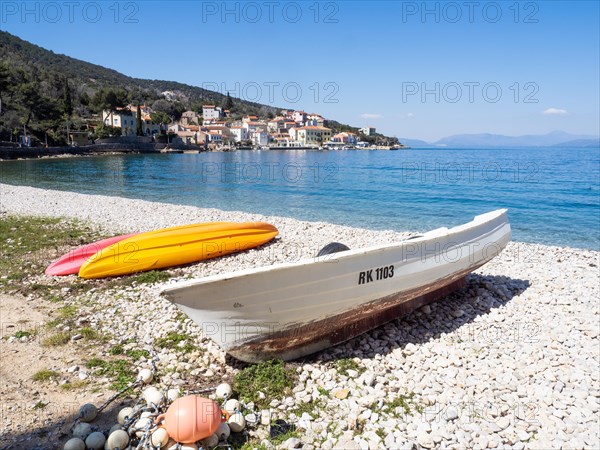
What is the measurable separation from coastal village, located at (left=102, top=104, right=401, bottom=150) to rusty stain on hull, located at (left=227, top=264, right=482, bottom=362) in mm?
96219

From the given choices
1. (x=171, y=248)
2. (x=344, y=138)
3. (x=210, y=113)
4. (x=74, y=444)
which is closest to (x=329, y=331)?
(x=74, y=444)

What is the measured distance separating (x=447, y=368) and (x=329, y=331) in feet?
5.09

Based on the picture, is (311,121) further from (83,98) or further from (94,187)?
(94,187)

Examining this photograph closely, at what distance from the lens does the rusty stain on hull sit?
5.20m

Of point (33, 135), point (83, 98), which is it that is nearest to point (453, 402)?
point (33, 135)

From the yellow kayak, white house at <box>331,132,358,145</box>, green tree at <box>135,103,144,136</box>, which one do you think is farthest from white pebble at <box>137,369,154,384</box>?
white house at <box>331,132,358,145</box>

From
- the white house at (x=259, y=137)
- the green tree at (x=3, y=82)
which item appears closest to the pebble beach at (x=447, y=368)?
the green tree at (x=3, y=82)

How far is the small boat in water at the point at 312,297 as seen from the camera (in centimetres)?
480

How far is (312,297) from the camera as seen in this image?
5281mm

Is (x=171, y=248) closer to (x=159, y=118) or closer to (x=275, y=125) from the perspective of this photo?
(x=159, y=118)

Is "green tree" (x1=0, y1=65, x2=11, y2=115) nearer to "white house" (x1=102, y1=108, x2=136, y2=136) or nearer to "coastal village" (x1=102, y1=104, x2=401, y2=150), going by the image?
"coastal village" (x1=102, y1=104, x2=401, y2=150)

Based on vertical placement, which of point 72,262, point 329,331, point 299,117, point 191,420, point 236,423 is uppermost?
point 299,117

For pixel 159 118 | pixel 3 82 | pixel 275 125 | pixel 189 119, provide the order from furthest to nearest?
1. pixel 275 125
2. pixel 189 119
3. pixel 159 118
4. pixel 3 82

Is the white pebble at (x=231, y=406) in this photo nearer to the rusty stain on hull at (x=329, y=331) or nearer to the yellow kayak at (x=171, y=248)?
the rusty stain on hull at (x=329, y=331)
